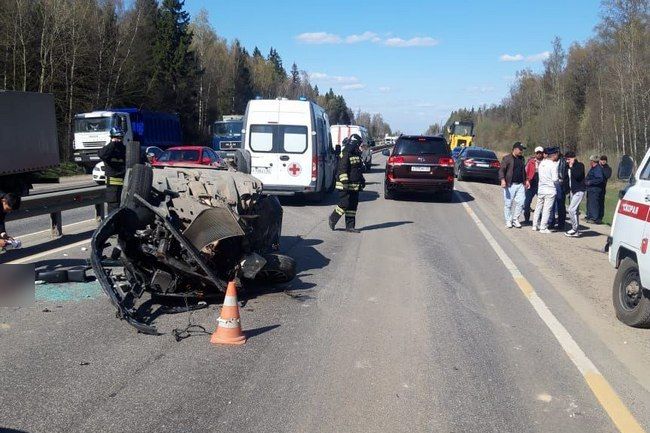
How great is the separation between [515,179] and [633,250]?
26.4 ft

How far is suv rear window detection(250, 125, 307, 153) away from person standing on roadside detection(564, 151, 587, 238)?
20.6ft

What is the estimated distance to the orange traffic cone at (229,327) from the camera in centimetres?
538

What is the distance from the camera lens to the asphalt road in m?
4.01

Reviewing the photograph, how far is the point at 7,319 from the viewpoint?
19.4ft

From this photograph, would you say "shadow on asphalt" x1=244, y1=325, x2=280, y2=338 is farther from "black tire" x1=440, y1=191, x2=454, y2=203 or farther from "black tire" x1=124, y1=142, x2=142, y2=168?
"black tire" x1=440, y1=191, x2=454, y2=203

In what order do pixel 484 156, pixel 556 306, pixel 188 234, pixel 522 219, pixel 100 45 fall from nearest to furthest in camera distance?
pixel 188 234 → pixel 556 306 → pixel 522 219 → pixel 484 156 → pixel 100 45

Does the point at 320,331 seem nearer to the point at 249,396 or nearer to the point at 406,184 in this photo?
the point at 249,396

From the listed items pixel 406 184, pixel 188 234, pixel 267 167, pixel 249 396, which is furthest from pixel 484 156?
pixel 249 396

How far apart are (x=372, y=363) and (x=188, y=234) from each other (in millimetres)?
2430

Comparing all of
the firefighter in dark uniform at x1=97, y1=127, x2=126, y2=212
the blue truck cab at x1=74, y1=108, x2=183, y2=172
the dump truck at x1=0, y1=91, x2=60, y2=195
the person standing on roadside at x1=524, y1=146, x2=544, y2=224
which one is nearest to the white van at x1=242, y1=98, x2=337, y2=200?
the person standing on roadside at x1=524, y1=146, x2=544, y2=224

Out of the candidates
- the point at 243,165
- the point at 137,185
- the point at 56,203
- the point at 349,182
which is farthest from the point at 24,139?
the point at 349,182

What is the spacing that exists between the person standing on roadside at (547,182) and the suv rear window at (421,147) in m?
4.76

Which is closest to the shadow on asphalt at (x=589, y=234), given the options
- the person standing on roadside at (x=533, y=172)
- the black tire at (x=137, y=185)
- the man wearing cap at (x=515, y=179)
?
the man wearing cap at (x=515, y=179)

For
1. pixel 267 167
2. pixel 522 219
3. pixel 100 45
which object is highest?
pixel 100 45
